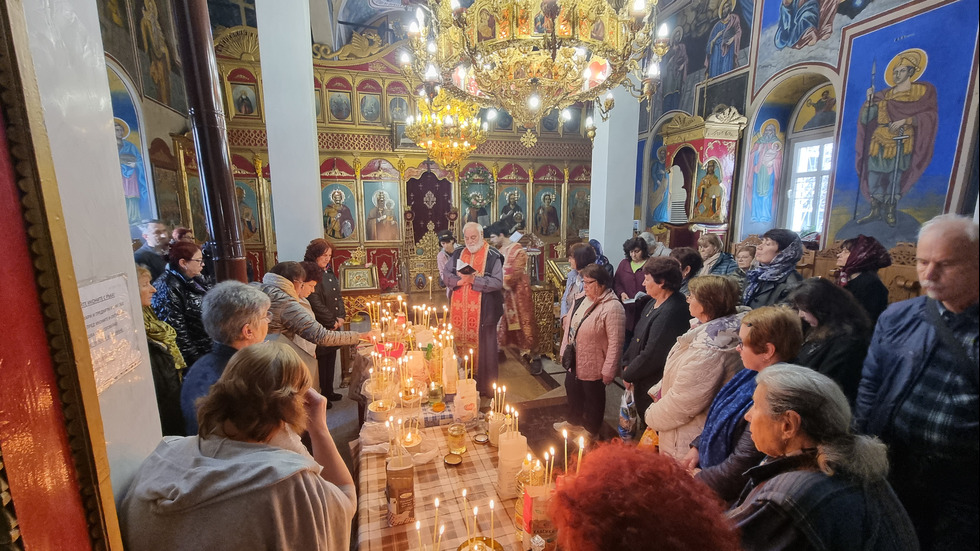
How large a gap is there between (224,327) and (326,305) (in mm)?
2559

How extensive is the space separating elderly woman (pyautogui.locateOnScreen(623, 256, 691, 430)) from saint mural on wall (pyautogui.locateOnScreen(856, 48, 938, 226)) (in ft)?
16.4

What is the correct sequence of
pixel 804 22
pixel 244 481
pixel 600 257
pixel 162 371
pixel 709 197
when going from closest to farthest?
pixel 244 481
pixel 162 371
pixel 600 257
pixel 804 22
pixel 709 197

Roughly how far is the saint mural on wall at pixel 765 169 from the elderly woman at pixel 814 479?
28.1 feet

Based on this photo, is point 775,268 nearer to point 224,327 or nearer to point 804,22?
point 224,327

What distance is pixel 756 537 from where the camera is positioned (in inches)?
48.3

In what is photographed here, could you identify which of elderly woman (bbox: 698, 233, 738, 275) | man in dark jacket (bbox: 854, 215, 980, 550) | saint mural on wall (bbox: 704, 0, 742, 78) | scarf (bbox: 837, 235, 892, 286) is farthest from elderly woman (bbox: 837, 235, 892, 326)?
saint mural on wall (bbox: 704, 0, 742, 78)

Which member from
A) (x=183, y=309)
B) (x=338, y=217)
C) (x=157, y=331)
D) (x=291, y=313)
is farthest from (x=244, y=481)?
(x=338, y=217)

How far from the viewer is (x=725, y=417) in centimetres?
188

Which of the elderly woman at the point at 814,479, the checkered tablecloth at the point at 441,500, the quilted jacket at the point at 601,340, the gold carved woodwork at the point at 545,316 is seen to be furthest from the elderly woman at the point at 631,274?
the elderly woman at the point at 814,479

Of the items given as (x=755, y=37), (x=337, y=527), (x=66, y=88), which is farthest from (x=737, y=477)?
(x=755, y=37)

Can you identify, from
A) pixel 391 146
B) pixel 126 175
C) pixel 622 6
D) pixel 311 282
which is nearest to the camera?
pixel 622 6

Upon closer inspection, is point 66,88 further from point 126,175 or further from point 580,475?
point 126,175

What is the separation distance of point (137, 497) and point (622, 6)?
3.86 meters

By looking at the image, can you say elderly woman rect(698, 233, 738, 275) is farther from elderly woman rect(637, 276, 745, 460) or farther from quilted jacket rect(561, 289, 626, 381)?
elderly woman rect(637, 276, 745, 460)
